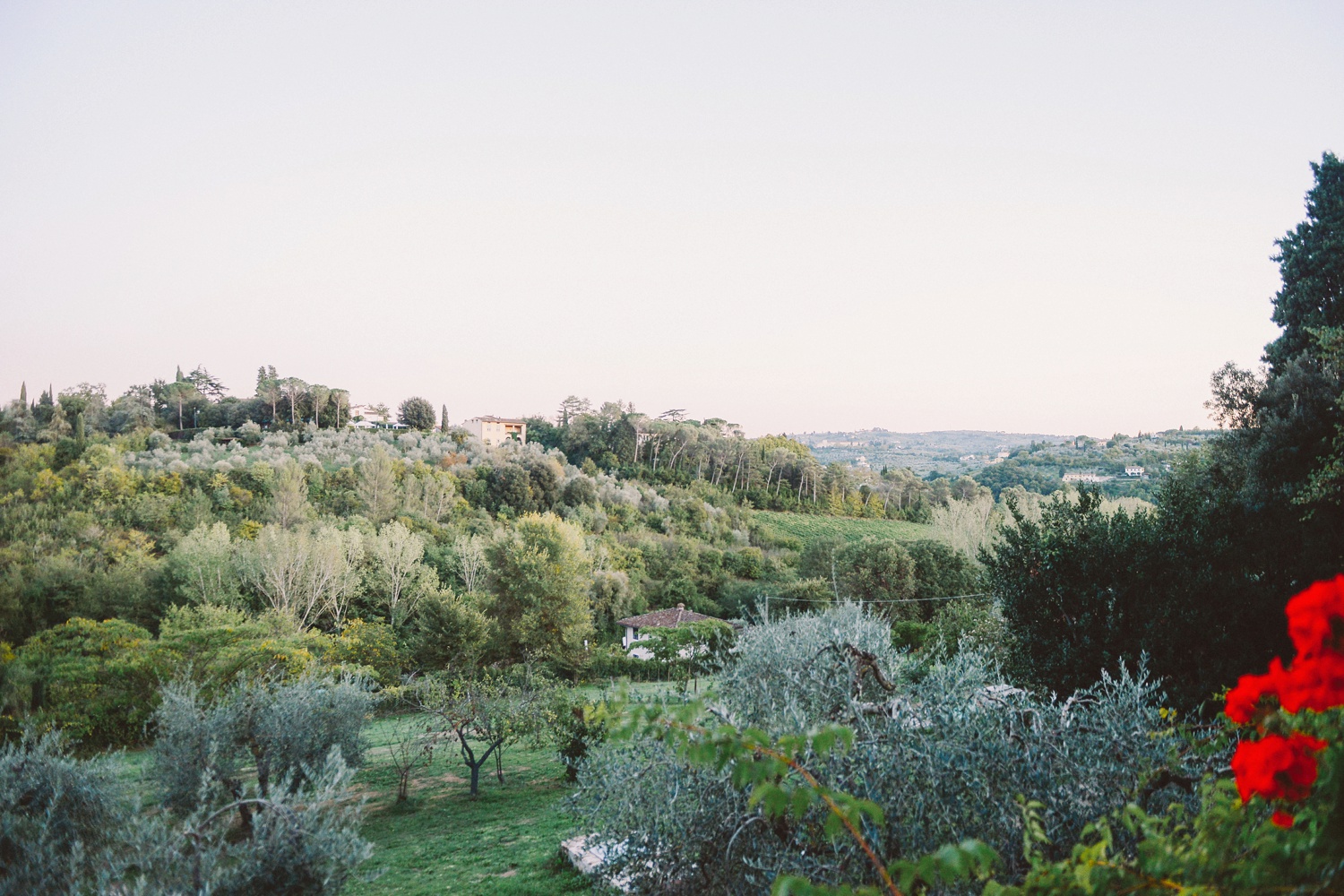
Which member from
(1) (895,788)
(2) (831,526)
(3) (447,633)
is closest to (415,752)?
(3) (447,633)

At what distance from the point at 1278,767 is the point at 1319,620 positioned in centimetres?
34

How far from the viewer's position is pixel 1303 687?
1462 millimetres

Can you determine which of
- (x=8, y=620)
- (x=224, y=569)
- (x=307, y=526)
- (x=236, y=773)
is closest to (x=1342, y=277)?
(x=236, y=773)

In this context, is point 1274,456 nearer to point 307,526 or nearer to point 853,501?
point 307,526

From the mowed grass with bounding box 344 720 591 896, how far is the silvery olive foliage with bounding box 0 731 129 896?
2.07 m

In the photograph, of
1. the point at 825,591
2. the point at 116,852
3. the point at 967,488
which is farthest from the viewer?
the point at 967,488

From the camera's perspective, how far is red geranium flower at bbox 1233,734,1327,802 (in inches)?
59.6

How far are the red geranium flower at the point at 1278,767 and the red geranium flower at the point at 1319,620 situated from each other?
0.23 meters

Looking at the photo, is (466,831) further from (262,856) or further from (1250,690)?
(1250,690)

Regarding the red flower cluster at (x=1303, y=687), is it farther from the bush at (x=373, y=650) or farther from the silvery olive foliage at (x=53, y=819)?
the bush at (x=373, y=650)

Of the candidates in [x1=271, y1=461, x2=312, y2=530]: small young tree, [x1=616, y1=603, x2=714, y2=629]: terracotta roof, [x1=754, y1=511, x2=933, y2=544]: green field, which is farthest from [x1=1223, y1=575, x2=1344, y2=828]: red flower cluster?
[x1=754, y1=511, x2=933, y2=544]: green field

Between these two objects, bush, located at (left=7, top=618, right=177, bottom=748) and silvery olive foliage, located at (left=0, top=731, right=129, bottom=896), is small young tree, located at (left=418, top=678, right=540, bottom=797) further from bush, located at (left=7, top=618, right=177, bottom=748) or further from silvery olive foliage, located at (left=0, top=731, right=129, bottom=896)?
bush, located at (left=7, top=618, right=177, bottom=748)

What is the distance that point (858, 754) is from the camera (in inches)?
150

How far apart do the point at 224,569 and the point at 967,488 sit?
50.7 meters
